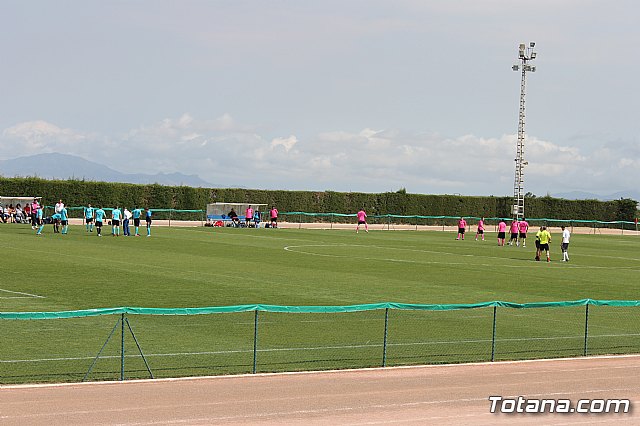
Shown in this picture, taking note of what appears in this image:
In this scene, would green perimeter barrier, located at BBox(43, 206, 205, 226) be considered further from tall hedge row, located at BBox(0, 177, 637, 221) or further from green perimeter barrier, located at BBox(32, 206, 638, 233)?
tall hedge row, located at BBox(0, 177, 637, 221)

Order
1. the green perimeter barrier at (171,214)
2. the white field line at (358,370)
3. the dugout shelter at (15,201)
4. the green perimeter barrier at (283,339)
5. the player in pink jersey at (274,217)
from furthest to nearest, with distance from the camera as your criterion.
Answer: the green perimeter barrier at (171,214) < the player in pink jersey at (274,217) < the dugout shelter at (15,201) < the green perimeter barrier at (283,339) < the white field line at (358,370)

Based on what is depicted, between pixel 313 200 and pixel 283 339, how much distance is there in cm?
7724

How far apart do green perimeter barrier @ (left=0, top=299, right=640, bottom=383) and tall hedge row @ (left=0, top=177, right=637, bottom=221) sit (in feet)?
205

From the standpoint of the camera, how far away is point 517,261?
48.9 m

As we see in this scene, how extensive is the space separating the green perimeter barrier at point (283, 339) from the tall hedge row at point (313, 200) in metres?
62.5

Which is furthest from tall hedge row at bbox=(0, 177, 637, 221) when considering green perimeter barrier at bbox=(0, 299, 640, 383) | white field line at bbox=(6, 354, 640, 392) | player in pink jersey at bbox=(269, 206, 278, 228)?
white field line at bbox=(6, 354, 640, 392)

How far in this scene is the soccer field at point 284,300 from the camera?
19.8m

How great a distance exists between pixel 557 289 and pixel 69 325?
18320 mm

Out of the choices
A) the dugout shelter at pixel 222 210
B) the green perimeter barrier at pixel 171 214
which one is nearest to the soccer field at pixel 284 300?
the dugout shelter at pixel 222 210

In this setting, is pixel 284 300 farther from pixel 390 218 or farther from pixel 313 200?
pixel 313 200

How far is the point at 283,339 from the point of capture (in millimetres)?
21672

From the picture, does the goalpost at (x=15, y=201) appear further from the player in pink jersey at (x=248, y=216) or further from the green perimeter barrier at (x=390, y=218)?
the player in pink jersey at (x=248, y=216)

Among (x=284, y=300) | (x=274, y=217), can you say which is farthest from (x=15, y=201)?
(x=284, y=300)

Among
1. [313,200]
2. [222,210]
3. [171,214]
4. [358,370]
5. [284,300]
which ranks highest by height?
[313,200]
